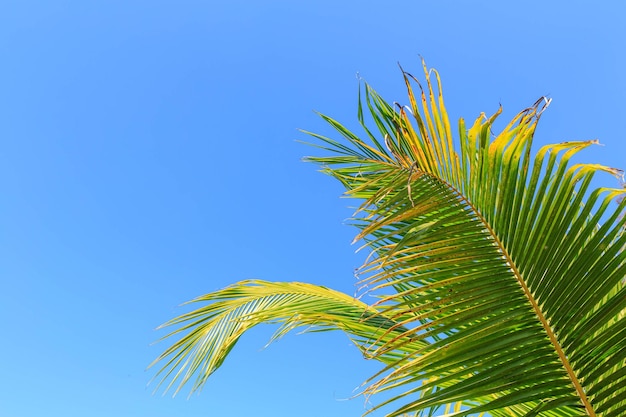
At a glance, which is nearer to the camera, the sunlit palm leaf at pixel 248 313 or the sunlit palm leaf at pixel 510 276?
the sunlit palm leaf at pixel 510 276

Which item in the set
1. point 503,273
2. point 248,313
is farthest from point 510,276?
point 248,313

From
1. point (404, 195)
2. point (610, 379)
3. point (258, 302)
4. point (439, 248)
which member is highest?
point (258, 302)

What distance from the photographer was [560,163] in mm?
1223

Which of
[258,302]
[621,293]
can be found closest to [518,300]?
[621,293]

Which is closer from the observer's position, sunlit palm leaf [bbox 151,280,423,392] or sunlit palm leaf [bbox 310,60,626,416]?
sunlit palm leaf [bbox 310,60,626,416]

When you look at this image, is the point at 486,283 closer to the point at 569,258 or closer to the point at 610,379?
the point at 569,258

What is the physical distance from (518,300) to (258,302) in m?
1.47

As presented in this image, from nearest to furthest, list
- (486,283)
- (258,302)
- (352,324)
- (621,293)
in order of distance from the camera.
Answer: (621,293) < (486,283) < (352,324) < (258,302)

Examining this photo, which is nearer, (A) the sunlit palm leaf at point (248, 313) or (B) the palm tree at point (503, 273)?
(B) the palm tree at point (503, 273)

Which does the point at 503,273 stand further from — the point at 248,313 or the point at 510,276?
the point at 248,313

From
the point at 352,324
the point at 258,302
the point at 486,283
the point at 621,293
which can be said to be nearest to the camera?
the point at 621,293

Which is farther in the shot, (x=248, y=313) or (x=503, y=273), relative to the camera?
(x=248, y=313)

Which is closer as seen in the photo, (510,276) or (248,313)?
(510,276)

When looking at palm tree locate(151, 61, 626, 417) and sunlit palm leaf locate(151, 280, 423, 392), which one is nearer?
palm tree locate(151, 61, 626, 417)
